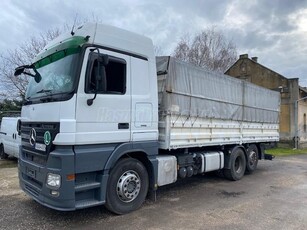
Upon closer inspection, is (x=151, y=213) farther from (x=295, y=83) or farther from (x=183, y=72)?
(x=295, y=83)

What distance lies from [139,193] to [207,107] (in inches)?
121

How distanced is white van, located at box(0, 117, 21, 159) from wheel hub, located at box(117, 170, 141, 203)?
7.47 m

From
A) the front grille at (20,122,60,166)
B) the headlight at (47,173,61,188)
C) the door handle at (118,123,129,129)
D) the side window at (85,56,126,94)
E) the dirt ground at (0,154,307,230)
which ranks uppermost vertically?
the side window at (85,56,126,94)

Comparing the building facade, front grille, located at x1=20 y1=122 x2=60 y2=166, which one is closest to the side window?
front grille, located at x1=20 y1=122 x2=60 y2=166

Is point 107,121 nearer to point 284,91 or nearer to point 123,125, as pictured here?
point 123,125

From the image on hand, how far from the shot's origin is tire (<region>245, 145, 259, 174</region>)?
10070 millimetres

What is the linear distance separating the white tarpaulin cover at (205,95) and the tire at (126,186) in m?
1.44

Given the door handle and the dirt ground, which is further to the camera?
the door handle

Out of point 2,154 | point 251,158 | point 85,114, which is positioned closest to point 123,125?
point 85,114

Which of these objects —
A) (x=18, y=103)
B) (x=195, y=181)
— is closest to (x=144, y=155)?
(x=195, y=181)

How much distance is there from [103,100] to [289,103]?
26196 millimetres

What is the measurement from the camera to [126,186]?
554 centimetres

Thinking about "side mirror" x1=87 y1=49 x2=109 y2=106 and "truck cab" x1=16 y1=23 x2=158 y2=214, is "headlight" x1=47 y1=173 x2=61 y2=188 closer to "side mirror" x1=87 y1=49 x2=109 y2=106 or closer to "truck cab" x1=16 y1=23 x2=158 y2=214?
"truck cab" x1=16 y1=23 x2=158 y2=214

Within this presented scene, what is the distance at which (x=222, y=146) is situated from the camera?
8781 millimetres
